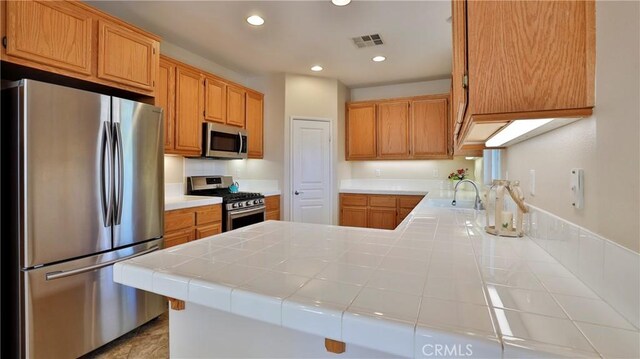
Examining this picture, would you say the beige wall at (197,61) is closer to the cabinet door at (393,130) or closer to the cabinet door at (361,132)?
the cabinet door at (361,132)

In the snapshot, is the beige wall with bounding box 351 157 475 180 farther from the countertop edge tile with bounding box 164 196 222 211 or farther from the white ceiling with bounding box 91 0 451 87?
the countertop edge tile with bounding box 164 196 222 211

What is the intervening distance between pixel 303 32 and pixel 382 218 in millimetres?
2581

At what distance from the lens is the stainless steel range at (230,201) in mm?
3033

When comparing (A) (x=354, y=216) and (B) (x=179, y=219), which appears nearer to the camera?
(B) (x=179, y=219)

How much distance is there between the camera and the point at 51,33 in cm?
179

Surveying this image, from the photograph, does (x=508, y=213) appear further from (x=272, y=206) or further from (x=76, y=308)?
(x=272, y=206)

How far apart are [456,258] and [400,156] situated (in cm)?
356

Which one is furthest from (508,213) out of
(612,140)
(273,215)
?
(273,215)

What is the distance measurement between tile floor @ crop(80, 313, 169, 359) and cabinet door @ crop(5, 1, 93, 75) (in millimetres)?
1845

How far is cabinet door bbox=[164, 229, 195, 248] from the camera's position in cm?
243

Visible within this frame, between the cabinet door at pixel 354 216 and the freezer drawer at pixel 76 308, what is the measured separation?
275cm

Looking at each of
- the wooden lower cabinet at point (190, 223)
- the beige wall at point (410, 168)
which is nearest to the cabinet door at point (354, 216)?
the beige wall at point (410, 168)

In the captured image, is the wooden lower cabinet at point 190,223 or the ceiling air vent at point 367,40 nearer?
the wooden lower cabinet at point 190,223

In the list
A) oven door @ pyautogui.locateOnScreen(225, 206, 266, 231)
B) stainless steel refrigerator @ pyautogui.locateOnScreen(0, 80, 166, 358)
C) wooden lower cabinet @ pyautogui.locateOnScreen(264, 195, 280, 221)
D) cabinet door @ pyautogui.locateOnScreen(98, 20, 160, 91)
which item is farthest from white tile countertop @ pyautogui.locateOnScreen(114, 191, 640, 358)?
wooden lower cabinet @ pyautogui.locateOnScreen(264, 195, 280, 221)
